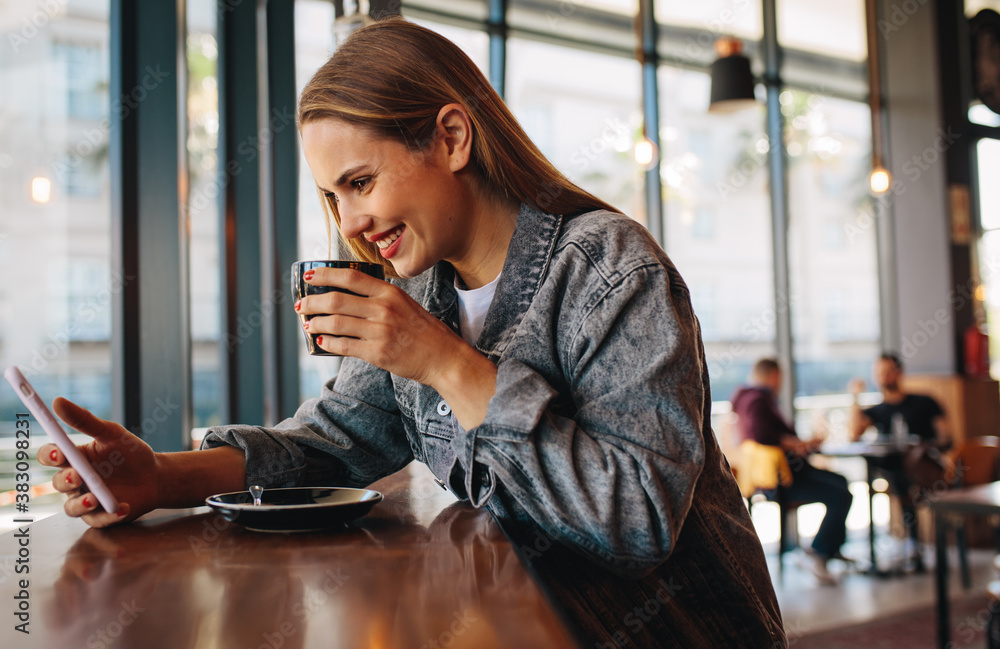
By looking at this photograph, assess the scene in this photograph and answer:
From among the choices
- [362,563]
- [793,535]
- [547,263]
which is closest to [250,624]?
[362,563]

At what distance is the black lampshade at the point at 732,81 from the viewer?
14.6 feet

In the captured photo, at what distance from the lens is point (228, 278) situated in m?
3.29

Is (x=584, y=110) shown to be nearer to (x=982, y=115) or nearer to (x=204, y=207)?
(x=204, y=207)

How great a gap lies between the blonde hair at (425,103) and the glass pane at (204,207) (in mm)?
2167

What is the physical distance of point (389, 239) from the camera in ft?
3.51

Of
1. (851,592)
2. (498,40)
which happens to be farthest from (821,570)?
(498,40)

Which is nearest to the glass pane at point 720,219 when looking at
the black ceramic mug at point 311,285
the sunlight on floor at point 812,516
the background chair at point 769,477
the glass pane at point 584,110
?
the glass pane at point 584,110

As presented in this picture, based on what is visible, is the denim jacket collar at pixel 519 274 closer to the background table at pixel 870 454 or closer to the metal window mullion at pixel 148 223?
the metal window mullion at pixel 148 223

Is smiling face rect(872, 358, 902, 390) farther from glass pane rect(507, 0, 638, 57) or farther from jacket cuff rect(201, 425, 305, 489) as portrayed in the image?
jacket cuff rect(201, 425, 305, 489)

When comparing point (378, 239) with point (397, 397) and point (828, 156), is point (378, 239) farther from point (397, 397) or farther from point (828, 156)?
point (828, 156)

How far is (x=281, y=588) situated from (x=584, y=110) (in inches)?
191

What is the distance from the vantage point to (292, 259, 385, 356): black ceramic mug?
33.9 inches

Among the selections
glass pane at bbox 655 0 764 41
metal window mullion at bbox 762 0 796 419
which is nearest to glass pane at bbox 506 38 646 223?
glass pane at bbox 655 0 764 41

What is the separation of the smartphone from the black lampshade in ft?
14.1
